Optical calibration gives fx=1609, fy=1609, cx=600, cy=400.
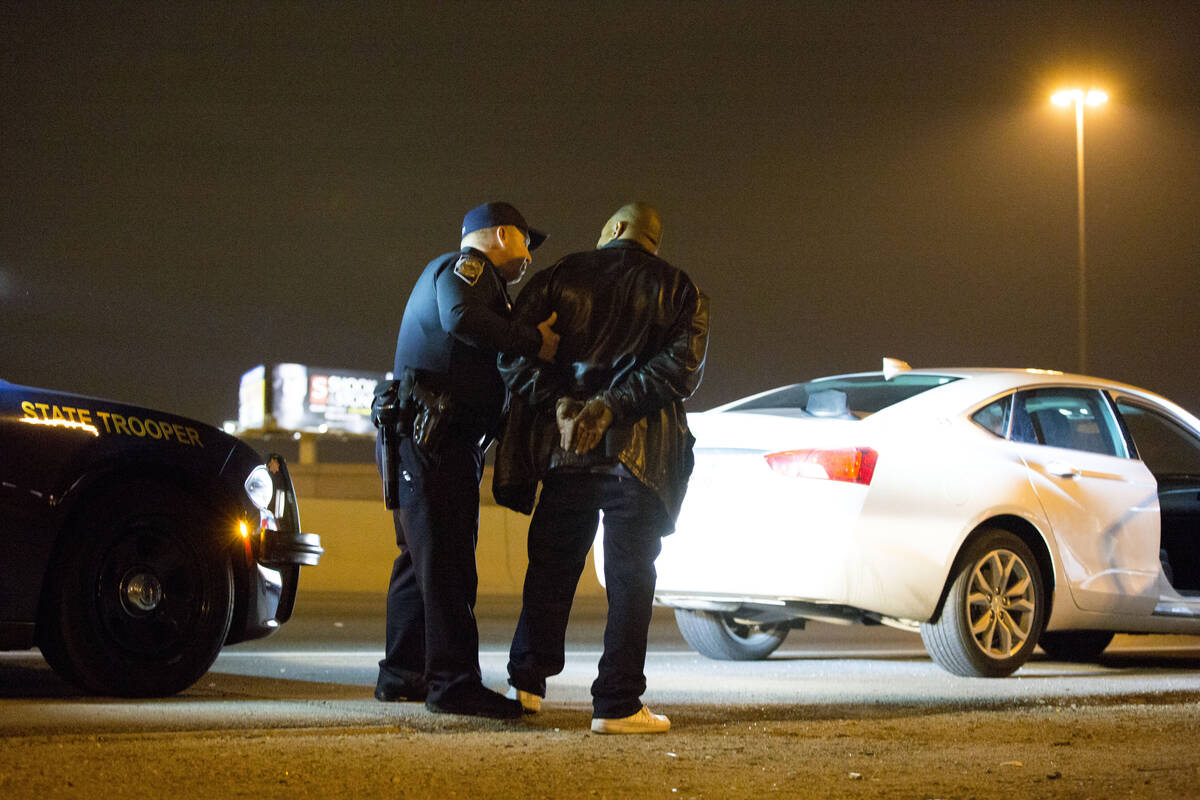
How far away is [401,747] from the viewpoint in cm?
469

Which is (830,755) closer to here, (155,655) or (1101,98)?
(155,655)

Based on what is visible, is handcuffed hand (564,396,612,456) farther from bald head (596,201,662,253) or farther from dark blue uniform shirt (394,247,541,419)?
bald head (596,201,662,253)

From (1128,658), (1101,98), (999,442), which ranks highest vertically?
(1101,98)

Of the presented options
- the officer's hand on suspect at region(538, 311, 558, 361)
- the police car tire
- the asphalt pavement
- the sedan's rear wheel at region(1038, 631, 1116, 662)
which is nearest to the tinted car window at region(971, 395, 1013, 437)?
the asphalt pavement

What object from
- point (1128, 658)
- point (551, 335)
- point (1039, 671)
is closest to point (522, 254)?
point (551, 335)

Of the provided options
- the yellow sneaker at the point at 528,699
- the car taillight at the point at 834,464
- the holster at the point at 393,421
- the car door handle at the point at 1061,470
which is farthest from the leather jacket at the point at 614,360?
the car door handle at the point at 1061,470

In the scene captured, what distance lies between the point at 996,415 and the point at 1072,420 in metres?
0.70

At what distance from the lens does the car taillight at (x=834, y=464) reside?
22.8ft

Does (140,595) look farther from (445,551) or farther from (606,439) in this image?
(606,439)

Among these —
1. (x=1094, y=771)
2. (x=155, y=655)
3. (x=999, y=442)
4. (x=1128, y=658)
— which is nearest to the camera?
(x=1094, y=771)

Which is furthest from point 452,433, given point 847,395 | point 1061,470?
point 1061,470

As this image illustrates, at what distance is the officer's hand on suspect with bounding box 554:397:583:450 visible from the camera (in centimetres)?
529

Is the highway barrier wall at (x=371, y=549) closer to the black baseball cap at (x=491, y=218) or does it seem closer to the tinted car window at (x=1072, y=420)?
the tinted car window at (x=1072, y=420)

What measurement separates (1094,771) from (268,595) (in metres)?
3.19
